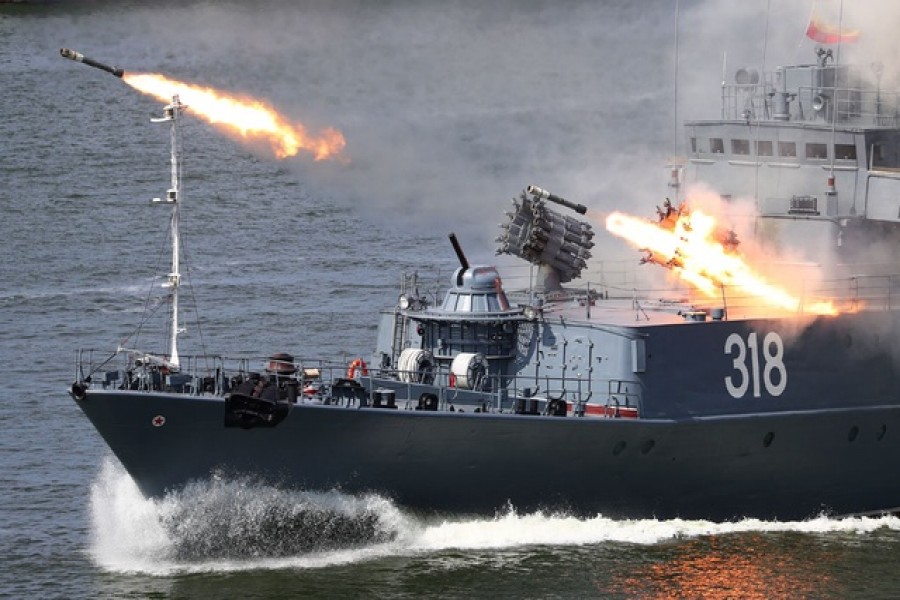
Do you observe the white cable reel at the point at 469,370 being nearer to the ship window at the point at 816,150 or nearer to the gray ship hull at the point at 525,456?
the gray ship hull at the point at 525,456

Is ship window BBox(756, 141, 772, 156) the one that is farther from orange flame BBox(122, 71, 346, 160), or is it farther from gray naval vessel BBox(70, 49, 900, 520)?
orange flame BBox(122, 71, 346, 160)

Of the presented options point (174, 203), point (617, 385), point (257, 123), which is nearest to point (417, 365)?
point (617, 385)

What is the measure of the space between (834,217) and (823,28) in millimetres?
4507

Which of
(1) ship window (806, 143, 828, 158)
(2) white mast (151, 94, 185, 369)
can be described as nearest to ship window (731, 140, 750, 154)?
(1) ship window (806, 143, 828, 158)

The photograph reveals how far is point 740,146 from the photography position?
4144 cm

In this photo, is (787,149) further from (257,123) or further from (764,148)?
(257,123)

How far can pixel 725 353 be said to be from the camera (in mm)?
37031

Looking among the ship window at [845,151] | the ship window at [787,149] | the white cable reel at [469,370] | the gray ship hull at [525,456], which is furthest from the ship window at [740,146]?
the white cable reel at [469,370]

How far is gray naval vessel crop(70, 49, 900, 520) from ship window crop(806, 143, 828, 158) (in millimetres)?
34

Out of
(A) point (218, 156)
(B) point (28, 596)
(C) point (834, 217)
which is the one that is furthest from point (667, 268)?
(A) point (218, 156)

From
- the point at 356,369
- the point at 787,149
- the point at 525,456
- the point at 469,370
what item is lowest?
the point at 525,456

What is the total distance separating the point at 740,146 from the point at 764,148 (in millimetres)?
550

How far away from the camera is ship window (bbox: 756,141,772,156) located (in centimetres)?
4103

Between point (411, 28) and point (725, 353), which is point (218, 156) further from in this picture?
point (725, 353)
